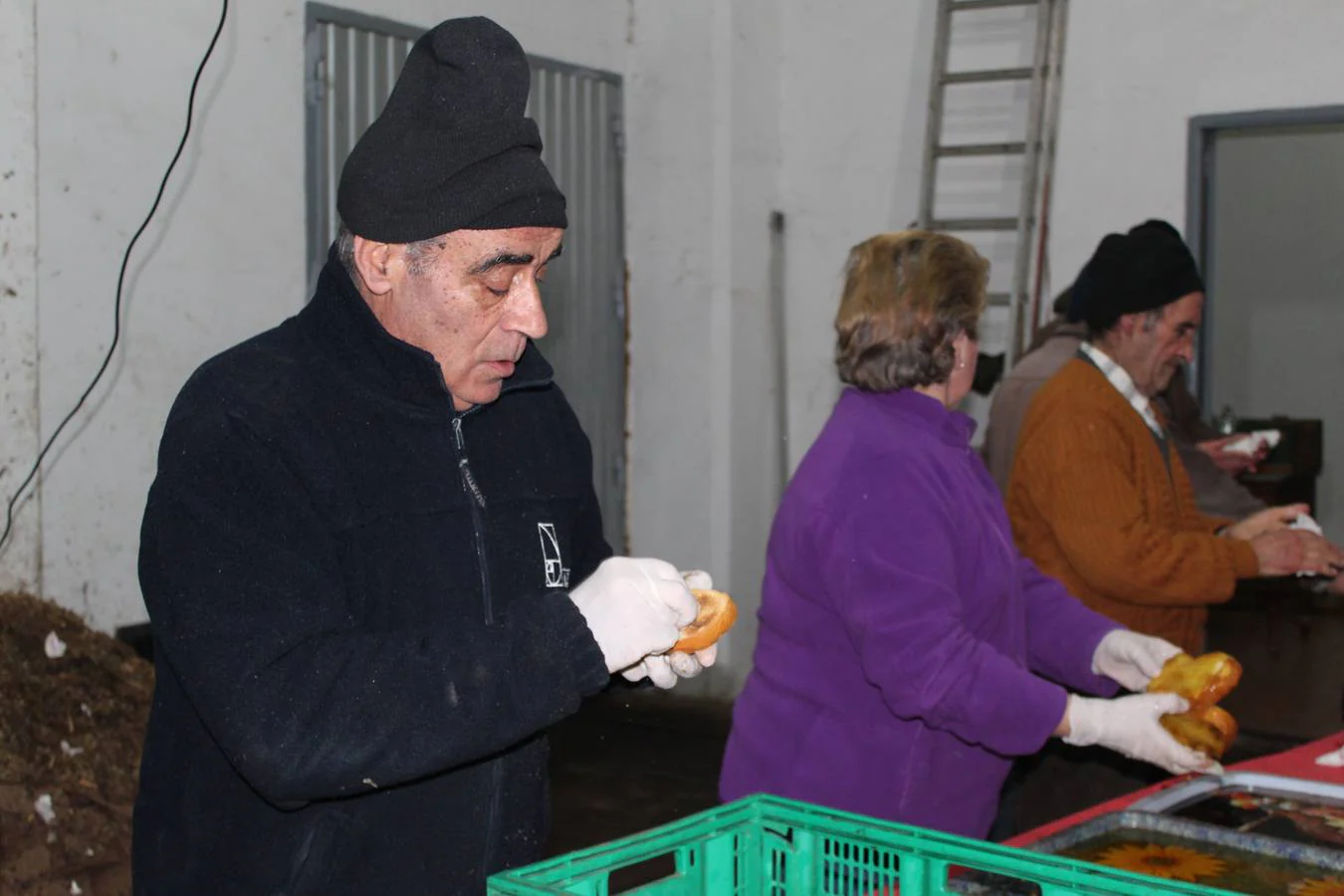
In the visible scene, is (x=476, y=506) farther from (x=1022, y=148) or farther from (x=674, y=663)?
(x=1022, y=148)

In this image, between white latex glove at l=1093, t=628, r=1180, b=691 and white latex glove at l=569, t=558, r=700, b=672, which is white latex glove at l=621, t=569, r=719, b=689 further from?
white latex glove at l=1093, t=628, r=1180, b=691

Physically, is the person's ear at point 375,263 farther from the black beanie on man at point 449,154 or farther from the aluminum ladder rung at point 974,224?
the aluminum ladder rung at point 974,224

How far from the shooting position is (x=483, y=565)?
175 cm

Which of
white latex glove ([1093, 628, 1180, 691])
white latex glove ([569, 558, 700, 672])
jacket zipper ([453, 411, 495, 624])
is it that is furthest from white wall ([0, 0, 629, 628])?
white latex glove ([569, 558, 700, 672])

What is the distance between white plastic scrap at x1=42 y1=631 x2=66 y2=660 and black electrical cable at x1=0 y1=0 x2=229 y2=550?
28 centimetres

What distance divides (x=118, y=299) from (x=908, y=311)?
2702 mm

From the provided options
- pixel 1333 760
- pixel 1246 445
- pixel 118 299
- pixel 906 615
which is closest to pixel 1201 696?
pixel 1333 760

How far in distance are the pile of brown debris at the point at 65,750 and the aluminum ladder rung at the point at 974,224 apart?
3.60 metres

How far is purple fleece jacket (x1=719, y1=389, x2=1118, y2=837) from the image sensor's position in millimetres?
2344

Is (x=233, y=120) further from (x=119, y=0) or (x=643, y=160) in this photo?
(x=643, y=160)

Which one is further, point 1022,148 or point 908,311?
point 1022,148

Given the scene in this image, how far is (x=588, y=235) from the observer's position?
20.6 feet

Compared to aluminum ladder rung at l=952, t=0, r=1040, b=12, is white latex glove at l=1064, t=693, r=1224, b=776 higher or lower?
lower

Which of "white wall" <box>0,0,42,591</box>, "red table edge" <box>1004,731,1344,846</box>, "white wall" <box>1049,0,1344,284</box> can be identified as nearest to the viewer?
"red table edge" <box>1004,731,1344,846</box>
